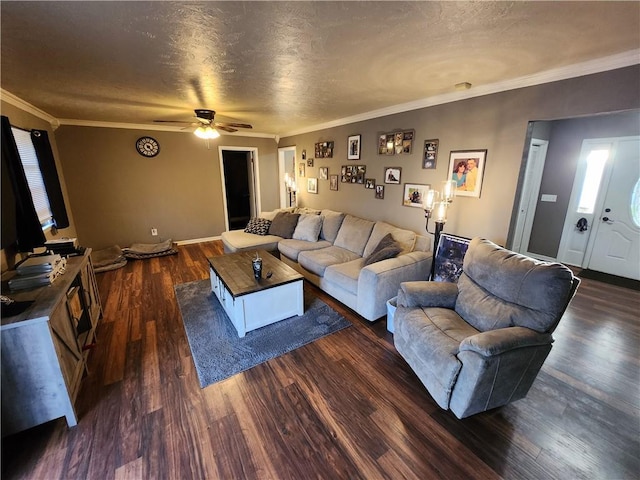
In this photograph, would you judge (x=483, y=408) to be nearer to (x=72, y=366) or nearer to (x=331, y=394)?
(x=331, y=394)

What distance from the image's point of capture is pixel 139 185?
16.0ft

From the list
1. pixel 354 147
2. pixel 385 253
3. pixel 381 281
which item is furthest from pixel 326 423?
pixel 354 147

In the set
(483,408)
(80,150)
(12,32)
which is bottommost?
(483,408)

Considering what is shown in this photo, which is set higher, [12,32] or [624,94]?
[12,32]

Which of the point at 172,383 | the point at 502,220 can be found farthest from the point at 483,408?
the point at 172,383

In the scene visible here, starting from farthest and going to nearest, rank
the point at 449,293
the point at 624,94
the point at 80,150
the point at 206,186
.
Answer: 1. the point at 206,186
2. the point at 80,150
3. the point at 449,293
4. the point at 624,94

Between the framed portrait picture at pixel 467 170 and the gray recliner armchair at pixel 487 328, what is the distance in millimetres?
993

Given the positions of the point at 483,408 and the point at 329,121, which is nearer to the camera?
the point at 483,408

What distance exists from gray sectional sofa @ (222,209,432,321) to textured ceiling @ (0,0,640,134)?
5.52 ft

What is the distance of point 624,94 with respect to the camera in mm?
1902

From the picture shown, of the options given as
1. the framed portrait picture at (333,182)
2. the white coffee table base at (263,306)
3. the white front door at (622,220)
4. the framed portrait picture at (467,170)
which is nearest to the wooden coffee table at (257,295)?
the white coffee table base at (263,306)

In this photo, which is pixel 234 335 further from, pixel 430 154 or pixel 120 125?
pixel 120 125

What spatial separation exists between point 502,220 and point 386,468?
2.41m

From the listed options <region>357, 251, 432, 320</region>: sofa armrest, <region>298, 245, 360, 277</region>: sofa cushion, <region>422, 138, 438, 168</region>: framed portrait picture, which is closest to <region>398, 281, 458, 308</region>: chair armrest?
<region>357, 251, 432, 320</region>: sofa armrest
